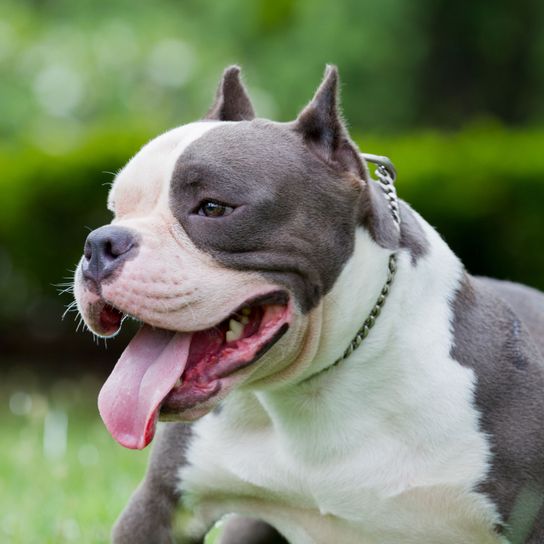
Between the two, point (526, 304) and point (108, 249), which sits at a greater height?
point (108, 249)

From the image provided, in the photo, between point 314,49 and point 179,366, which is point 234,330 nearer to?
point 179,366

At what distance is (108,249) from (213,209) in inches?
12.1

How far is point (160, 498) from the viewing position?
13.6ft

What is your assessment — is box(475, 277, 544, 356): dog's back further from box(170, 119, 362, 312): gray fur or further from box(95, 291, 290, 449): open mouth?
box(95, 291, 290, 449): open mouth

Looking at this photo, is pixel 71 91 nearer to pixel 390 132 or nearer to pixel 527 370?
pixel 390 132

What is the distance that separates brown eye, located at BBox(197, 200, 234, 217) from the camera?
3.60 metres

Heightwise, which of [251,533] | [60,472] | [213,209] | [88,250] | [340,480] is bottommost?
[60,472]

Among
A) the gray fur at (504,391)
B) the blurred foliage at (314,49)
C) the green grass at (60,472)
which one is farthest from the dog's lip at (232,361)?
the blurred foliage at (314,49)

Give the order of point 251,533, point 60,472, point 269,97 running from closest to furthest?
point 251,533 → point 60,472 → point 269,97

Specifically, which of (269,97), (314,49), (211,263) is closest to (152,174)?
(211,263)

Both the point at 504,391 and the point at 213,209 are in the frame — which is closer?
the point at 213,209

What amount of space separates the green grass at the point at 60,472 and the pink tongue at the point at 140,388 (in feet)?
4.48

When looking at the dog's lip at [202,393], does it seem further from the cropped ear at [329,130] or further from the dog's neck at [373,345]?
the cropped ear at [329,130]

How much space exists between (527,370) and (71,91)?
31.4 feet
